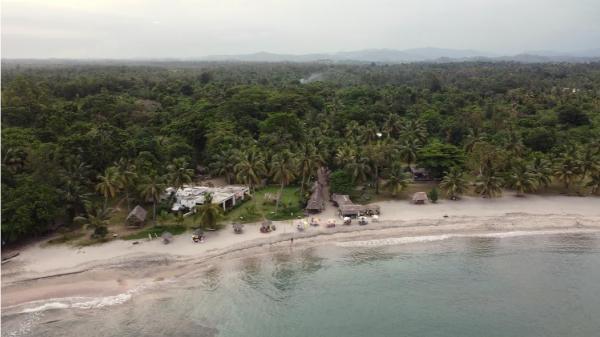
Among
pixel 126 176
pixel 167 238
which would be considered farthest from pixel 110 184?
pixel 167 238

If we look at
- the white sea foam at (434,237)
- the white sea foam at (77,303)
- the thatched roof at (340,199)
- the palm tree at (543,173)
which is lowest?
the white sea foam at (77,303)

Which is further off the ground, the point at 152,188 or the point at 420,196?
the point at 152,188

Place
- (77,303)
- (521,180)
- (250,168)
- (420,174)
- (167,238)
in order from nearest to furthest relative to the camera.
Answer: (77,303)
(167,238)
(250,168)
(521,180)
(420,174)

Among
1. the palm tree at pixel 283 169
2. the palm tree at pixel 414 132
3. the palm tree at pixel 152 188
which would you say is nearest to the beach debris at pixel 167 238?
the palm tree at pixel 152 188

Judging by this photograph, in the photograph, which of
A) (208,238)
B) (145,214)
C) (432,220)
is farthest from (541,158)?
(145,214)

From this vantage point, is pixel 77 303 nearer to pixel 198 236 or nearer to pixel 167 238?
pixel 167 238

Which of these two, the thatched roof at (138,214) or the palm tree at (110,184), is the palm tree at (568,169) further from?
the palm tree at (110,184)

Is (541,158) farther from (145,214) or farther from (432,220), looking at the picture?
(145,214)
